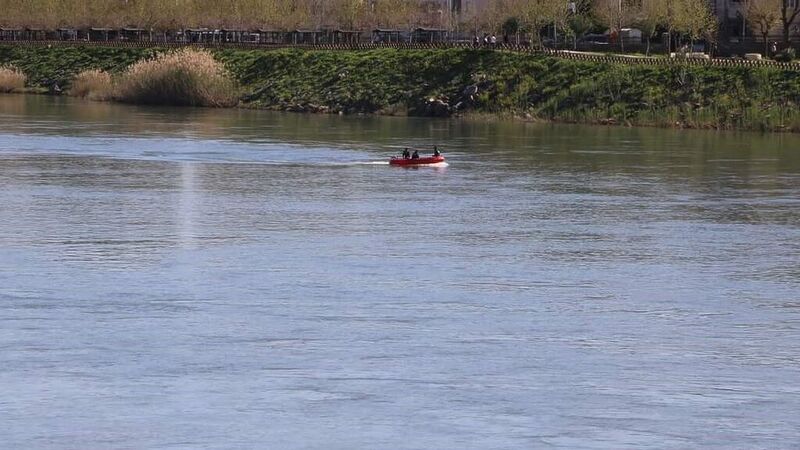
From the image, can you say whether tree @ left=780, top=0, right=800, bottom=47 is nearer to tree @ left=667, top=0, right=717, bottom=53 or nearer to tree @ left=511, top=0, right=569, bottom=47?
tree @ left=667, top=0, right=717, bottom=53

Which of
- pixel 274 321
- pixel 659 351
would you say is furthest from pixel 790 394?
pixel 274 321

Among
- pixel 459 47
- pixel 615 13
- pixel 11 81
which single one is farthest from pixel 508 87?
pixel 11 81

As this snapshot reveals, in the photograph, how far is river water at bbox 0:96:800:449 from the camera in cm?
2478

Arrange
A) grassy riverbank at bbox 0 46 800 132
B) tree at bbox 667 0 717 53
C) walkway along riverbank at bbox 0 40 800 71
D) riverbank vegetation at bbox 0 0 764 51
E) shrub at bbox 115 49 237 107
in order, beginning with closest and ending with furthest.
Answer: grassy riverbank at bbox 0 46 800 132 < walkway along riverbank at bbox 0 40 800 71 < shrub at bbox 115 49 237 107 < tree at bbox 667 0 717 53 < riverbank vegetation at bbox 0 0 764 51

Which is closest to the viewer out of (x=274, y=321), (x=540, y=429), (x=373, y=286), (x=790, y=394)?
(x=540, y=429)

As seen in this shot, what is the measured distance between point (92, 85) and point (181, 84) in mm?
10750

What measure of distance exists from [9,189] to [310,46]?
6926cm

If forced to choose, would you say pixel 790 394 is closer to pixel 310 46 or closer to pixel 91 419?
pixel 91 419

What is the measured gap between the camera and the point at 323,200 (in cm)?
5362

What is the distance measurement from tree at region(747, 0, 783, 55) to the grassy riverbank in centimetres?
1788

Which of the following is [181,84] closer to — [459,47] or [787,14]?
[459,47]

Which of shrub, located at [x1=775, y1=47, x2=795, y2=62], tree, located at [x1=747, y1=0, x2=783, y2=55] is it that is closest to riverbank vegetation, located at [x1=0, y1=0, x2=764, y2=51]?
tree, located at [x1=747, y1=0, x2=783, y2=55]

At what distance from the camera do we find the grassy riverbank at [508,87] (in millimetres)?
92312

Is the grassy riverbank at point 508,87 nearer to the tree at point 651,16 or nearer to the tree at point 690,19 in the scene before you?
the tree at point 690,19
